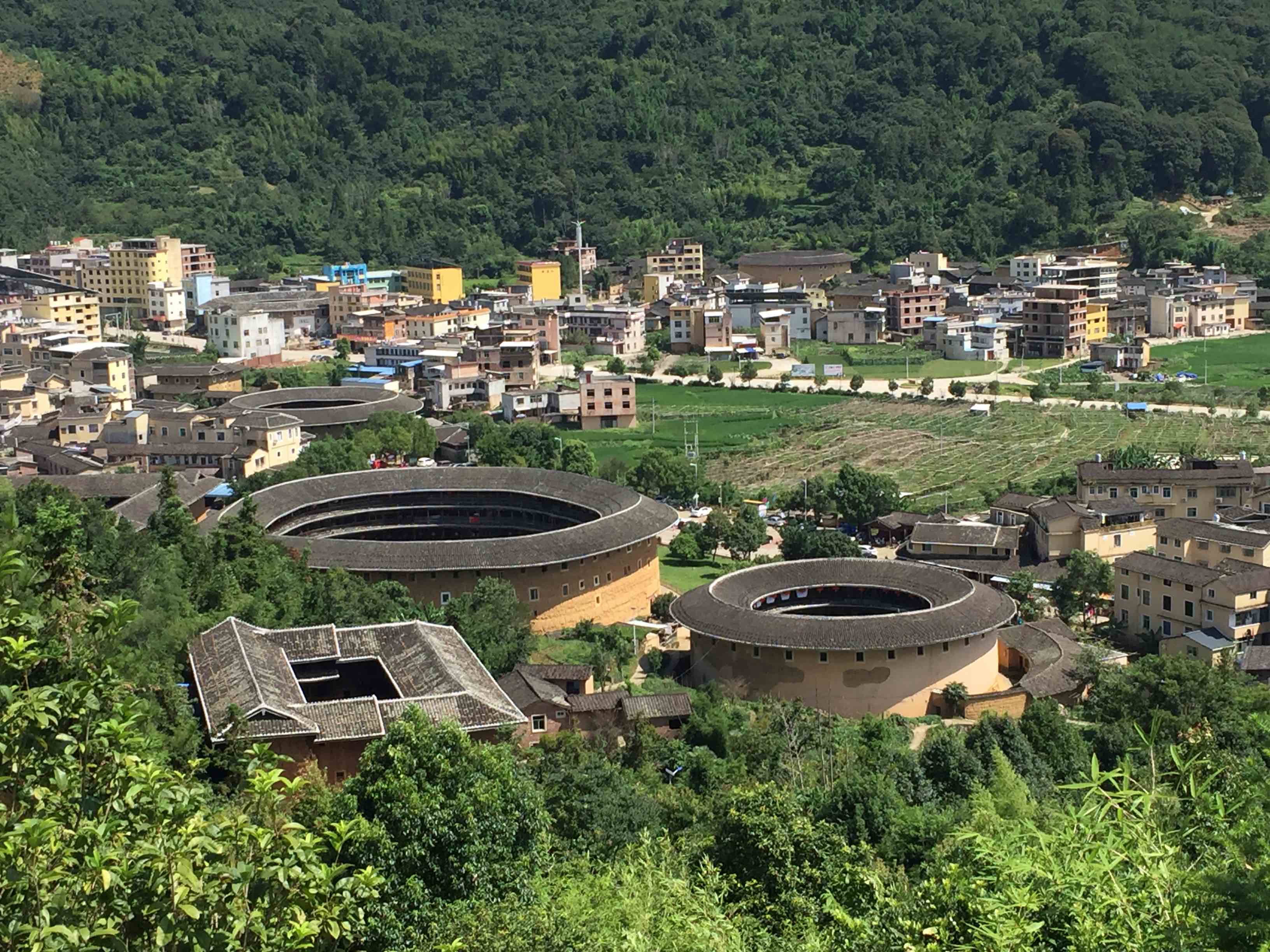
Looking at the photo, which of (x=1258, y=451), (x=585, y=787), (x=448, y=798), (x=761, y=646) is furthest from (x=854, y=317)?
(x=448, y=798)

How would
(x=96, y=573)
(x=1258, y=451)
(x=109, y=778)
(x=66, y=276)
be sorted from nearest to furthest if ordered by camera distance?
1. (x=109, y=778)
2. (x=96, y=573)
3. (x=1258, y=451)
4. (x=66, y=276)

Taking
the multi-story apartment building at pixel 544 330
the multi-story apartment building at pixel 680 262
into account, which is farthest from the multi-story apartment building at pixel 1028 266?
the multi-story apartment building at pixel 544 330

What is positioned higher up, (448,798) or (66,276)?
(66,276)

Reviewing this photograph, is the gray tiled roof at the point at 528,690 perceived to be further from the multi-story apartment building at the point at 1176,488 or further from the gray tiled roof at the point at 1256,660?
the multi-story apartment building at the point at 1176,488

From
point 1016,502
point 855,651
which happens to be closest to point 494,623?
point 855,651

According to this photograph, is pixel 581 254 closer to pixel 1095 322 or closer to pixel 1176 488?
pixel 1095 322

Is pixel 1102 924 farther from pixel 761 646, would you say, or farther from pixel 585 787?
pixel 761 646

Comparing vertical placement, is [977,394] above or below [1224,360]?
below
